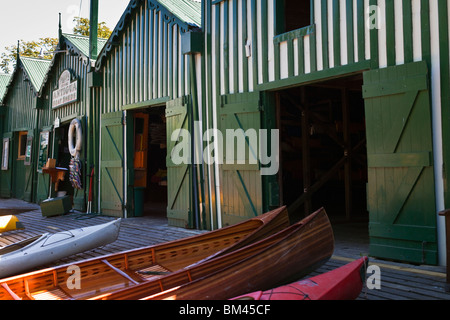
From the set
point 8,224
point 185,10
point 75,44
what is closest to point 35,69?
point 75,44

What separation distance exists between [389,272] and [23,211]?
38.4 ft

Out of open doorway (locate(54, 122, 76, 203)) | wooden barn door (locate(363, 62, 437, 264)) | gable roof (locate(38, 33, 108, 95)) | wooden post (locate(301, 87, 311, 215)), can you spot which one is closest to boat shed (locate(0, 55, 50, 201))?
open doorway (locate(54, 122, 76, 203))

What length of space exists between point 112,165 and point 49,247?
5.28m

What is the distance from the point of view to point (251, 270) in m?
4.00

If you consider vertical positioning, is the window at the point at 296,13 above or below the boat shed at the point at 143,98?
above

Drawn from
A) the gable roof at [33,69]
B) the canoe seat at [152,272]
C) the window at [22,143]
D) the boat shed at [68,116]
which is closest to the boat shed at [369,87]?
the canoe seat at [152,272]

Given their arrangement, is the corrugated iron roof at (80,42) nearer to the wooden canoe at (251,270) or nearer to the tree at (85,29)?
the wooden canoe at (251,270)

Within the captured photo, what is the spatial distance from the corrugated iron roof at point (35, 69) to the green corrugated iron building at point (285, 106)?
2.94 meters

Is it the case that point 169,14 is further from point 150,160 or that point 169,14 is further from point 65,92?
point 150,160

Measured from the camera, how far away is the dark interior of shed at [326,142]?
9.19 metres

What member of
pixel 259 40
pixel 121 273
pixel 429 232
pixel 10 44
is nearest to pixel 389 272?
pixel 429 232

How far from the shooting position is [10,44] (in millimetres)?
30281

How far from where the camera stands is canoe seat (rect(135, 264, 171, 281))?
4824 mm
